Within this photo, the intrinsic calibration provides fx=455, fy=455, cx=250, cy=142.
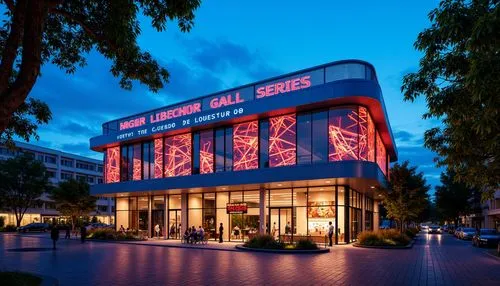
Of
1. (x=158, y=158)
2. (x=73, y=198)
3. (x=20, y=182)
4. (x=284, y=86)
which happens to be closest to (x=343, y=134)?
(x=284, y=86)

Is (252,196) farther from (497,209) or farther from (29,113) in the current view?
(497,209)

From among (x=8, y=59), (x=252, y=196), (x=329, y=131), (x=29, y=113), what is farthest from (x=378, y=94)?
(x=8, y=59)

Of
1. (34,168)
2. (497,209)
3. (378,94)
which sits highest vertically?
(378,94)

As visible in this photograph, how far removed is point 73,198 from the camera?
66438 millimetres

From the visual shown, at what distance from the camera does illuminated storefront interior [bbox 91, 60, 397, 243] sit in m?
32.1

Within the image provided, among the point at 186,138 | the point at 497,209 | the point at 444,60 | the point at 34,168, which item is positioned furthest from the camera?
the point at 497,209

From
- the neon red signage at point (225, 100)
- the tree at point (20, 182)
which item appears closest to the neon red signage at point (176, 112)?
the neon red signage at point (225, 100)

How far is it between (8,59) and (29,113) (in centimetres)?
613

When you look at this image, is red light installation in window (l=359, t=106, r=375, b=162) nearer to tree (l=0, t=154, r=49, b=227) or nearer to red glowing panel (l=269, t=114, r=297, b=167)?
red glowing panel (l=269, t=114, r=297, b=167)

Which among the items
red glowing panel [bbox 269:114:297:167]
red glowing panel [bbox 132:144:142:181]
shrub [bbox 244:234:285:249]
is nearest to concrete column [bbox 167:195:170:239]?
red glowing panel [bbox 132:144:142:181]

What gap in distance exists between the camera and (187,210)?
42.9 meters

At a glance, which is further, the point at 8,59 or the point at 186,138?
the point at 186,138

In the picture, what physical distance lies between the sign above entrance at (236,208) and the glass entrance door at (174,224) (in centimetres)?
681

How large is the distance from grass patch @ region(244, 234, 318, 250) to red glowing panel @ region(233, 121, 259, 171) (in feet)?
29.4
